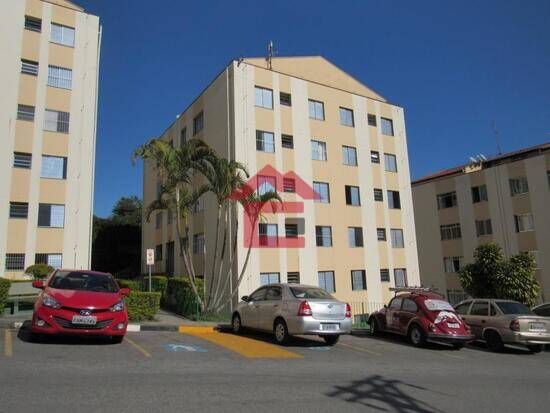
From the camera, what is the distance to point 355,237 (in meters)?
27.2

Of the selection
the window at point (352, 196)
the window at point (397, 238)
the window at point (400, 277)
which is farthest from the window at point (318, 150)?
the window at point (400, 277)

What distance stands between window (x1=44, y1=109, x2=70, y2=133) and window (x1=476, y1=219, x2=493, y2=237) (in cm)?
3011

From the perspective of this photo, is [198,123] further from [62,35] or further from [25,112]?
[25,112]

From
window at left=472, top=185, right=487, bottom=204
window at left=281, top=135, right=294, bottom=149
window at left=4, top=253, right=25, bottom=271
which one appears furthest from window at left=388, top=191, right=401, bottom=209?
window at left=4, top=253, right=25, bottom=271

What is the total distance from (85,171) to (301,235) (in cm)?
1218

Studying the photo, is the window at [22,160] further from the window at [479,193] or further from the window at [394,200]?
the window at [479,193]

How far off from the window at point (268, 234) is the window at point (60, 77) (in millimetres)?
13156

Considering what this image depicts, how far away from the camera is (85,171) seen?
24.3 meters

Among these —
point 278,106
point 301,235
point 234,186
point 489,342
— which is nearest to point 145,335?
point 234,186

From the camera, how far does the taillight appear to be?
10758 millimetres

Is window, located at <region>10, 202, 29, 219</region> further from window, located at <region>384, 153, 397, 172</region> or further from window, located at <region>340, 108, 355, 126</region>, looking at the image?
window, located at <region>384, 153, 397, 172</region>

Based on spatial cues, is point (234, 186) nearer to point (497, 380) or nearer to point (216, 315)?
point (216, 315)

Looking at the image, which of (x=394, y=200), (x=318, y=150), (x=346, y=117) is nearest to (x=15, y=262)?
(x=318, y=150)

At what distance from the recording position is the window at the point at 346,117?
1129 inches
